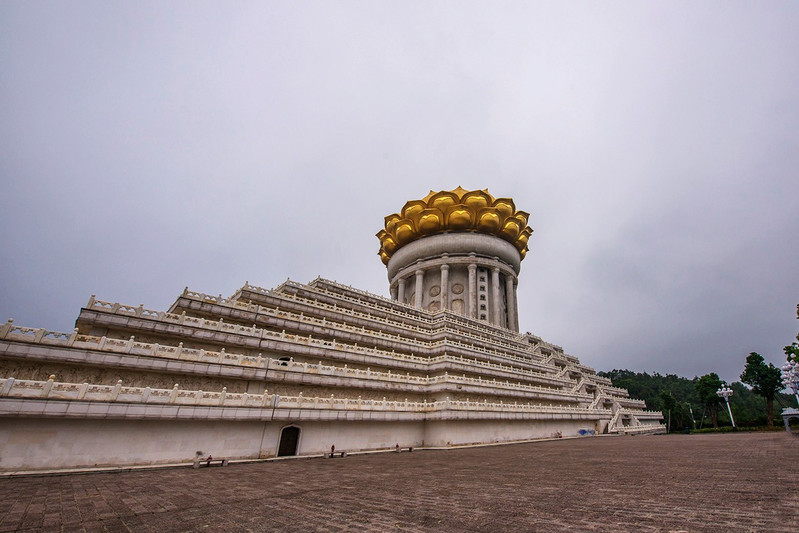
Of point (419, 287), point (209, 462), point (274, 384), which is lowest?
point (209, 462)

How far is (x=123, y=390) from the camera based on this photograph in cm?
1464

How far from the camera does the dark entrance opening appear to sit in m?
18.5

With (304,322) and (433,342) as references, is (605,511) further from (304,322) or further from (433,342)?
(433,342)

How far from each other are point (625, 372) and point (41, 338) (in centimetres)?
14430

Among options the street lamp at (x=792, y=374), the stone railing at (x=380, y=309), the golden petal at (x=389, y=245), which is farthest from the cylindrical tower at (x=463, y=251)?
the street lamp at (x=792, y=374)

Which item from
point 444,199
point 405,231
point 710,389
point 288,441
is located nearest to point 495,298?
point 444,199

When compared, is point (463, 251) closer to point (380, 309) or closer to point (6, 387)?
point (380, 309)

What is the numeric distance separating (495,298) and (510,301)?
4776 millimetres

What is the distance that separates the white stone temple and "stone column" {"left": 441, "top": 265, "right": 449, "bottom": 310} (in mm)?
8971

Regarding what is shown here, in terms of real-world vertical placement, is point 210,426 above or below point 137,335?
below

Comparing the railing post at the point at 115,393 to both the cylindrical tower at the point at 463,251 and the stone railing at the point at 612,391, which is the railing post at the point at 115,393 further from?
the stone railing at the point at 612,391

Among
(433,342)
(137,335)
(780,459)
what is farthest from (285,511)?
(433,342)

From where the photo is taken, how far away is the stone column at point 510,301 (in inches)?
2160

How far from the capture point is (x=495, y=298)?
2036 inches
